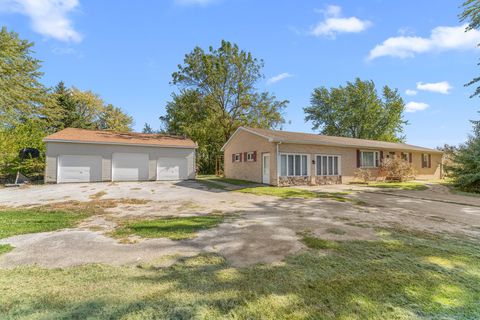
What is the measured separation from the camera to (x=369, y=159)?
63.3 feet

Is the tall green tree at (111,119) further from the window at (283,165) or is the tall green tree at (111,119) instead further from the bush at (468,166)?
the bush at (468,166)

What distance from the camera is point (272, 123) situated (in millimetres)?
29359

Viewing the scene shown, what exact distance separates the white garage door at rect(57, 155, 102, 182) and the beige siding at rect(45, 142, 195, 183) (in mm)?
263

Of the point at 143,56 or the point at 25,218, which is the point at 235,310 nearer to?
the point at 25,218

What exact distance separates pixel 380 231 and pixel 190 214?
16.2ft

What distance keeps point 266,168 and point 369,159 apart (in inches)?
365

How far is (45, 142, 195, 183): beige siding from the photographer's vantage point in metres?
15.7

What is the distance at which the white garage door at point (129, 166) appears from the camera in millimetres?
17358

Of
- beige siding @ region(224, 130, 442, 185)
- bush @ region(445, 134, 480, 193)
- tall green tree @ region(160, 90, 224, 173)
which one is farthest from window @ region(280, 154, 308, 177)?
tall green tree @ region(160, 90, 224, 173)

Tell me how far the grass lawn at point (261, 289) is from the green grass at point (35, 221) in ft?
7.97

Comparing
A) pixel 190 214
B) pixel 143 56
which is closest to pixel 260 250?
pixel 190 214

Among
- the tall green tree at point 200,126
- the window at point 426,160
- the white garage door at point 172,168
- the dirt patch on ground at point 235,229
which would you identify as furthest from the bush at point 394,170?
the tall green tree at point 200,126

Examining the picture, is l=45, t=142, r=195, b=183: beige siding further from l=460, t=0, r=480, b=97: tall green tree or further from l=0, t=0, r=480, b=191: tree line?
l=460, t=0, r=480, b=97: tall green tree

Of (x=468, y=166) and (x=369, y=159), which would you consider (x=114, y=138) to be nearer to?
(x=369, y=159)
